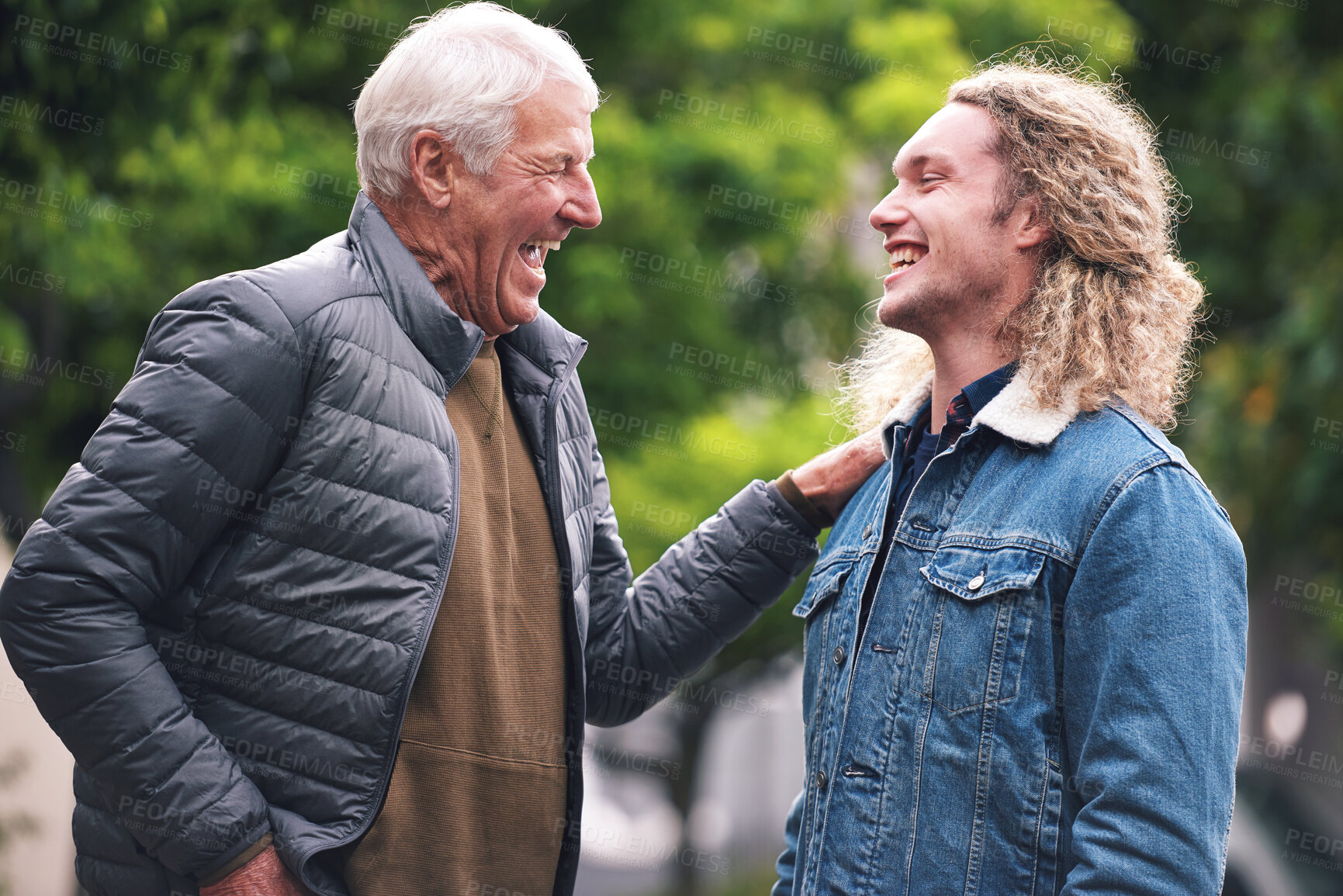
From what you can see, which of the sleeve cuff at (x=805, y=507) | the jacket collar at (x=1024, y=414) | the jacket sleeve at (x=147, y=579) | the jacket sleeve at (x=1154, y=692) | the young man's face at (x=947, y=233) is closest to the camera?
the jacket sleeve at (x=1154, y=692)

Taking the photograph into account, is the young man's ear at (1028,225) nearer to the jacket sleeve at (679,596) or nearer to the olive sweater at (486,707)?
the jacket sleeve at (679,596)

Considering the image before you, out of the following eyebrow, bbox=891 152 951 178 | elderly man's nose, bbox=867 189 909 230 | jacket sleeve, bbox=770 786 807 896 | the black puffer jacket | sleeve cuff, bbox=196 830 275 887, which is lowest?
sleeve cuff, bbox=196 830 275 887

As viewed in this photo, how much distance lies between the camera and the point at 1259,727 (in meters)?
12.9

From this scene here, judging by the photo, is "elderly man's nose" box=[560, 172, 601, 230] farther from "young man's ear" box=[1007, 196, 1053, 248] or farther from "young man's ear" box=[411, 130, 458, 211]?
"young man's ear" box=[1007, 196, 1053, 248]

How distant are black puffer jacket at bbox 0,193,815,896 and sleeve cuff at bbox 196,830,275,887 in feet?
0.06

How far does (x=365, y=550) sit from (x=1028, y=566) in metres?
1.12

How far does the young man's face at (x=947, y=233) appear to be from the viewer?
2338 mm

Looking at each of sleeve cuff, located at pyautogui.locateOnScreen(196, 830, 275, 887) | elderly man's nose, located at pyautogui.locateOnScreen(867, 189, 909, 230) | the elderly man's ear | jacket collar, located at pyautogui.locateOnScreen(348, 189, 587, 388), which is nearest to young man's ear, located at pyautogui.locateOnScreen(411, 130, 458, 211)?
the elderly man's ear

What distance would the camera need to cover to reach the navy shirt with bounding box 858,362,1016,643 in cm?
231

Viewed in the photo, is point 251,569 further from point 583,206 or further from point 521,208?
point 583,206

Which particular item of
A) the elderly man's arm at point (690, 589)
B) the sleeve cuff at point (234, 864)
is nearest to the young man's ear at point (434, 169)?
the elderly man's arm at point (690, 589)

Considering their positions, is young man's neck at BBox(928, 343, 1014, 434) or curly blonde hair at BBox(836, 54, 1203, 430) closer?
curly blonde hair at BBox(836, 54, 1203, 430)

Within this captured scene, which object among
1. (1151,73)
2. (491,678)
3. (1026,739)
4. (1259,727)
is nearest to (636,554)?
(491,678)

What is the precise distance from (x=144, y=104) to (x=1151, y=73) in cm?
774
